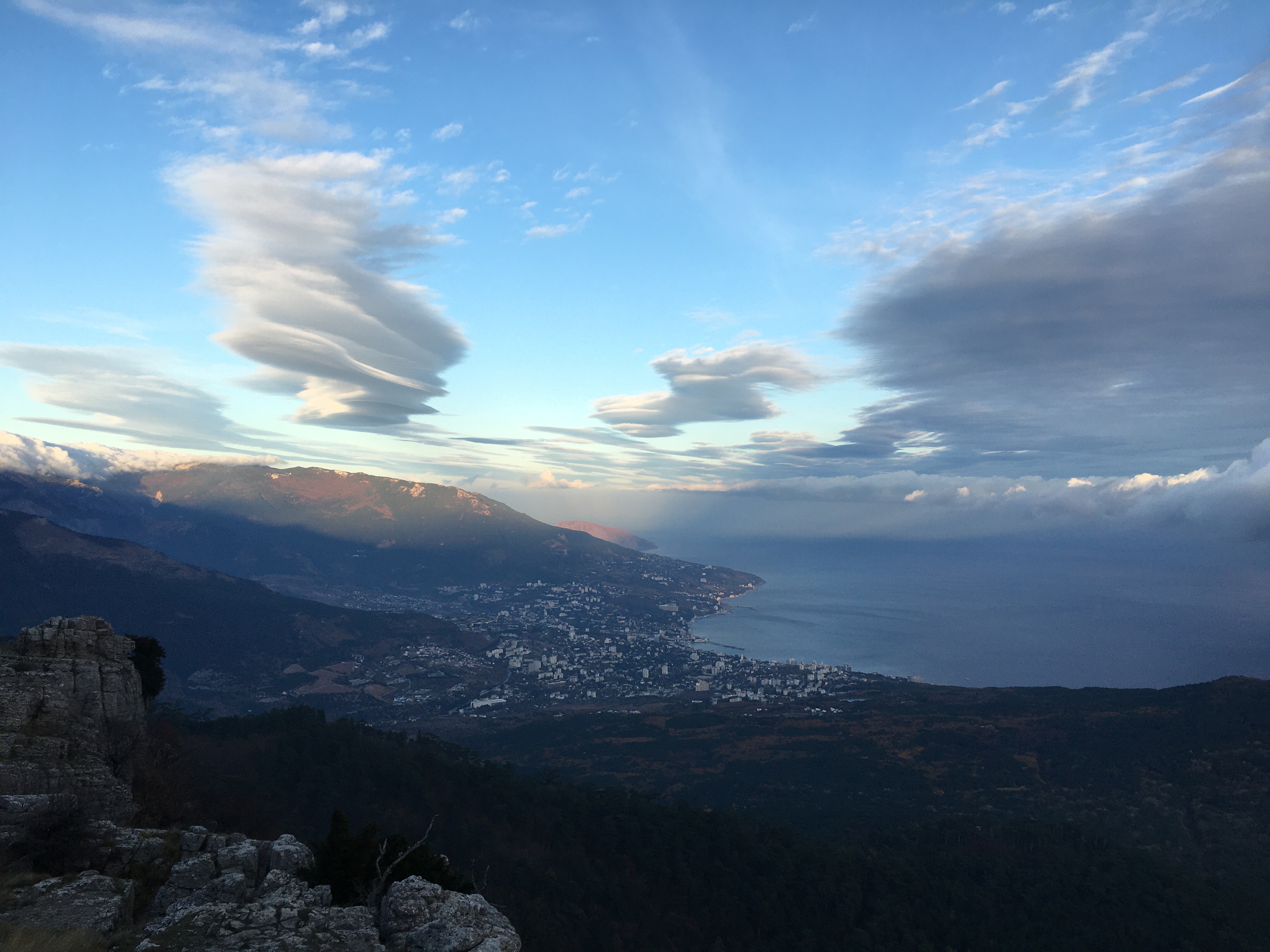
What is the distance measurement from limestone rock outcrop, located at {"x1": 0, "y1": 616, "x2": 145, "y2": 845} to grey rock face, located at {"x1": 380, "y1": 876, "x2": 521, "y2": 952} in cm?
924

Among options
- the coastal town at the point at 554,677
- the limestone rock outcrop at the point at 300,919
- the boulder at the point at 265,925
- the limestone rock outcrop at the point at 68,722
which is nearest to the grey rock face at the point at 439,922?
the limestone rock outcrop at the point at 300,919

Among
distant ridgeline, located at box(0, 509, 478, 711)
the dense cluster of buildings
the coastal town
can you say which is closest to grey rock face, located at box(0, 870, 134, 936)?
the coastal town

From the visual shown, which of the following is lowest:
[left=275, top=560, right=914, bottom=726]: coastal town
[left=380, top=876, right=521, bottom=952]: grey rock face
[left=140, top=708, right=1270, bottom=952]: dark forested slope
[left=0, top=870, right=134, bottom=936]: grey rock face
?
[left=275, top=560, right=914, bottom=726]: coastal town

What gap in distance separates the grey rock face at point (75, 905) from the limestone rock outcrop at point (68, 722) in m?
3.04

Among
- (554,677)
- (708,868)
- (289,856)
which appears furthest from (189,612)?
(289,856)

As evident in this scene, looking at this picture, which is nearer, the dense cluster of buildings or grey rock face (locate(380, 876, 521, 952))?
grey rock face (locate(380, 876, 521, 952))

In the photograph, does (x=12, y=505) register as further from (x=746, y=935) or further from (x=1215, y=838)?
(x=1215, y=838)

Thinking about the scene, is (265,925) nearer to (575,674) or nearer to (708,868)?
(708,868)

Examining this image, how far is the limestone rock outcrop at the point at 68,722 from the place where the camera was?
48.2ft

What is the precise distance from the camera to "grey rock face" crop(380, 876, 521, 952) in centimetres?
1015

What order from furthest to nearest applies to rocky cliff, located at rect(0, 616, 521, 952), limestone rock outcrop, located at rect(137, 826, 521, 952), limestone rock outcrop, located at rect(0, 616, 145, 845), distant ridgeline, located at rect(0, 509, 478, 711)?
distant ridgeline, located at rect(0, 509, 478, 711) → limestone rock outcrop, located at rect(0, 616, 145, 845) → rocky cliff, located at rect(0, 616, 521, 952) → limestone rock outcrop, located at rect(137, 826, 521, 952)

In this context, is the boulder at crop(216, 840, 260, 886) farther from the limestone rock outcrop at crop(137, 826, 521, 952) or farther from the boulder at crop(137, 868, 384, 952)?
the boulder at crop(137, 868, 384, 952)

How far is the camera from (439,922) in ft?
34.8

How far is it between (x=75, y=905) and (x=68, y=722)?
1078 cm
